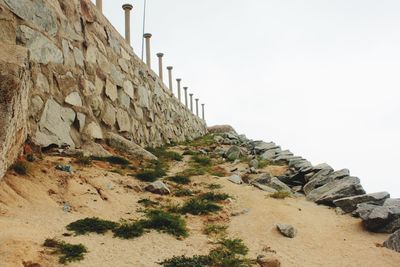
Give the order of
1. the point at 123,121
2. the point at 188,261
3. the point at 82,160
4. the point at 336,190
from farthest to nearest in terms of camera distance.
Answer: the point at 123,121 → the point at 336,190 → the point at 82,160 → the point at 188,261

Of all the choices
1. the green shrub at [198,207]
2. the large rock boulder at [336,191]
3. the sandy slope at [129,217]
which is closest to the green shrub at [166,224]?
the sandy slope at [129,217]

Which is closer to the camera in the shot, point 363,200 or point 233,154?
point 363,200

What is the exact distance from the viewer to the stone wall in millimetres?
5328

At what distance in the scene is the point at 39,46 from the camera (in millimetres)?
7180

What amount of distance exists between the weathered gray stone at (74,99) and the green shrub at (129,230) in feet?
12.4

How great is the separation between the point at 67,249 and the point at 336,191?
5.94m

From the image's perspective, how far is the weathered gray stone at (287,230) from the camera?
230 inches

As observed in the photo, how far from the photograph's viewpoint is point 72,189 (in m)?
5.84

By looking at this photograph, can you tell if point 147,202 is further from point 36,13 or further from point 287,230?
point 36,13

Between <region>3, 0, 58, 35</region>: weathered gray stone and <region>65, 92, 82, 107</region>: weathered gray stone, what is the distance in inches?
52.5

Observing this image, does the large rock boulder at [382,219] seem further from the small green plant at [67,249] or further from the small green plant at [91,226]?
the small green plant at [67,249]

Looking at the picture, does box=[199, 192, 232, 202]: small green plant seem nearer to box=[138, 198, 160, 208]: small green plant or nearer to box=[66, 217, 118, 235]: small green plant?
box=[138, 198, 160, 208]: small green plant

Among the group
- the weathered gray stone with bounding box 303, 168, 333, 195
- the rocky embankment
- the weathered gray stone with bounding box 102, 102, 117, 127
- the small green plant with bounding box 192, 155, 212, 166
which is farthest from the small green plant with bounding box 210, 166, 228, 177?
the weathered gray stone with bounding box 102, 102, 117, 127

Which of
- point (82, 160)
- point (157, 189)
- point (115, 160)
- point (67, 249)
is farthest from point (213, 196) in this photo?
point (67, 249)
